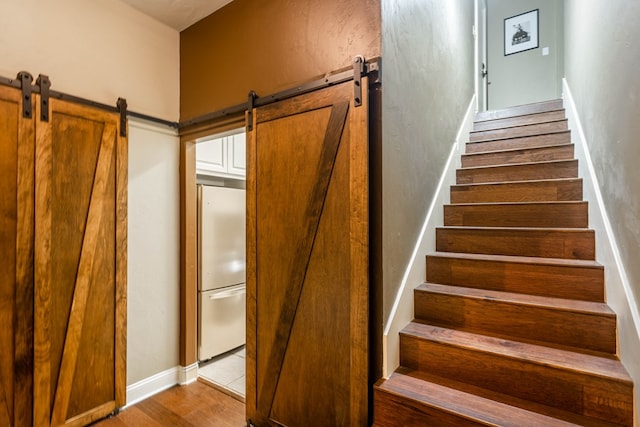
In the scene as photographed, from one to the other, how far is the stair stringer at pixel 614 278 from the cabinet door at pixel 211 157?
2937 millimetres

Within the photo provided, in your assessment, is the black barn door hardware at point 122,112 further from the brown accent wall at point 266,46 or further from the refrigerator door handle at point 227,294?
the refrigerator door handle at point 227,294

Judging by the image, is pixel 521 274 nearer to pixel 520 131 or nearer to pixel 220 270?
pixel 520 131

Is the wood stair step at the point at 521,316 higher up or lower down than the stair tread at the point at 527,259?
lower down

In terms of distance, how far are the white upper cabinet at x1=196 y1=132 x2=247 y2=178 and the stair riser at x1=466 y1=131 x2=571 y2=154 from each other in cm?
234

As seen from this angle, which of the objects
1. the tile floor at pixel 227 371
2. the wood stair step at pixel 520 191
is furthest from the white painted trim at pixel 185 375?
the wood stair step at pixel 520 191

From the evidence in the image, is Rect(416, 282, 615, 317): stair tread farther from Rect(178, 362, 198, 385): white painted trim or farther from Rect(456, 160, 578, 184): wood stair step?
Rect(178, 362, 198, 385): white painted trim

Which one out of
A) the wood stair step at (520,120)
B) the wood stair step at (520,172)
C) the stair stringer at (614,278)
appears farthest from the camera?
the wood stair step at (520,120)

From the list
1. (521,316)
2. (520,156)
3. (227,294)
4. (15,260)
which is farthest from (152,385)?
(520,156)

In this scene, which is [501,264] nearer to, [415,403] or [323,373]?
[415,403]

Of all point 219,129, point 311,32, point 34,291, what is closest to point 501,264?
point 311,32

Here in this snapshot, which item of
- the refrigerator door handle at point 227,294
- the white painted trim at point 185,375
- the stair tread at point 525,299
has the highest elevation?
the stair tread at point 525,299

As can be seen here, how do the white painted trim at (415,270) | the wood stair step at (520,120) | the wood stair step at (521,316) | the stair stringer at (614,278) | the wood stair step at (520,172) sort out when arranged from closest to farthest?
the stair stringer at (614,278), the wood stair step at (521,316), the white painted trim at (415,270), the wood stair step at (520,172), the wood stair step at (520,120)

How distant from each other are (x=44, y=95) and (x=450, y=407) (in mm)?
2699

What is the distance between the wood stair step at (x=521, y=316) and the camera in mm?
1510
